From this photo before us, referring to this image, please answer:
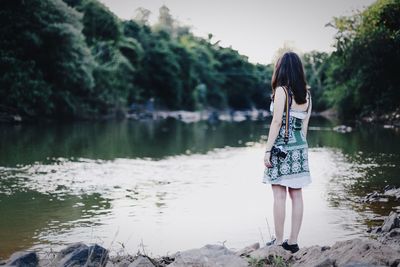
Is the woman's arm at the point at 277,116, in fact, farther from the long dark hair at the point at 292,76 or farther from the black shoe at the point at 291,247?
the black shoe at the point at 291,247

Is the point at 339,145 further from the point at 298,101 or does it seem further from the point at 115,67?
the point at 115,67

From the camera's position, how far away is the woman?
580 centimetres

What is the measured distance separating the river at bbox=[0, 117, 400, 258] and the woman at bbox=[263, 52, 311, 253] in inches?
47.9

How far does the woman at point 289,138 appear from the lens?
5801mm

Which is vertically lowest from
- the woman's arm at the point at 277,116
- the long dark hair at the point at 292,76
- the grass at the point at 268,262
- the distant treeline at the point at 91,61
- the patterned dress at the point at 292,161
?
the grass at the point at 268,262

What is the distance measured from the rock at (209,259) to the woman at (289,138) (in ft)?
3.21

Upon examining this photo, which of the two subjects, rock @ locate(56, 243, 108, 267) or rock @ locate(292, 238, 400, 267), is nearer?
rock @ locate(292, 238, 400, 267)

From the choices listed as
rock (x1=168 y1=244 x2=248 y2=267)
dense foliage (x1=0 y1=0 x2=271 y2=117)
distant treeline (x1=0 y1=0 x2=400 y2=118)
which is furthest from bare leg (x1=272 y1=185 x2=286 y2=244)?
dense foliage (x1=0 y1=0 x2=271 y2=117)

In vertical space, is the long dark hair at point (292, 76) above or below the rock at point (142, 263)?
above

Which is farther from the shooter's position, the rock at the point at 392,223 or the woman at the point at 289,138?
the rock at the point at 392,223

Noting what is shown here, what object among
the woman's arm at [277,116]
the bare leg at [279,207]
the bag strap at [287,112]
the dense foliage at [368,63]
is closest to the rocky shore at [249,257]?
the bare leg at [279,207]

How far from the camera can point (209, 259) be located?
5043mm

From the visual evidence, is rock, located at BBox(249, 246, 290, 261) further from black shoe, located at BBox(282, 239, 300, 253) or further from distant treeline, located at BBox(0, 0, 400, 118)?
distant treeline, located at BBox(0, 0, 400, 118)

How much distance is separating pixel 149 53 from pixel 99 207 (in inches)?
2502
